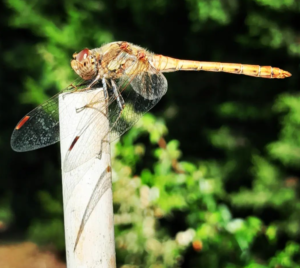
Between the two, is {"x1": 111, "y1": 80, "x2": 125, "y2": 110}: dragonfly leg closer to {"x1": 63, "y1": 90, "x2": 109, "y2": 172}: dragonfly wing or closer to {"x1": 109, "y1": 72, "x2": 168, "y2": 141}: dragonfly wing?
{"x1": 109, "y1": 72, "x2": 168, "y2": 141}: dragonfly wing

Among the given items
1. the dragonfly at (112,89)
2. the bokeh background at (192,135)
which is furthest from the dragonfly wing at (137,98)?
the bokeh background at (192,135)

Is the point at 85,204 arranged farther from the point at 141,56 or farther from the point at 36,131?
the point at 141,56

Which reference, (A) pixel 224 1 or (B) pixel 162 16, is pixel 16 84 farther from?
(A) pixel 224 1

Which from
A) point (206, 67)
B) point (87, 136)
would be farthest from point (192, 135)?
point (87, 136)

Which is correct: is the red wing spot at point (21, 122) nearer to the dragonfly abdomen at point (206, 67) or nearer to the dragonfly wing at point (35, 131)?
the dragonfly wing at point (35, 131)

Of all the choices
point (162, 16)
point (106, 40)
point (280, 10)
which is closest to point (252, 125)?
point (280, 10)
